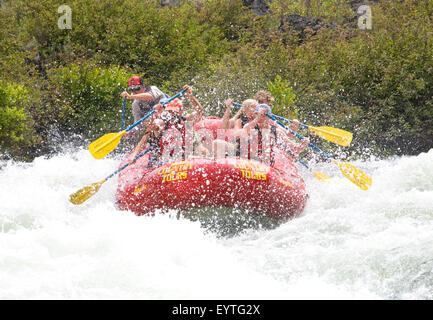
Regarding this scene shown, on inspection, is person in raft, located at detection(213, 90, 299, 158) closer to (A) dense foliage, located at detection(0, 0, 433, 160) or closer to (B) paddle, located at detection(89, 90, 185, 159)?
(B) paddle, located at detection(89, 90, 185, 159)

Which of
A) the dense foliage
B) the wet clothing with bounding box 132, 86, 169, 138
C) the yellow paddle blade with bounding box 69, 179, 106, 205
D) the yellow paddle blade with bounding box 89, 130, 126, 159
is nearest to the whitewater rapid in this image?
the yellow paddle blade with bounding box 69, 179, 106, 205

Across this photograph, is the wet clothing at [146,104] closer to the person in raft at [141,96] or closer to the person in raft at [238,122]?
the person in raft at [141,96]

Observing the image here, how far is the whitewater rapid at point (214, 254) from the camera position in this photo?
13.7ft

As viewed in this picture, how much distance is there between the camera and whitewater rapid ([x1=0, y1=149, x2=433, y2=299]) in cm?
418

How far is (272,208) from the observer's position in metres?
6.01

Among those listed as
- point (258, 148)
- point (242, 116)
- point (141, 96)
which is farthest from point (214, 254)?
point (141, 96)

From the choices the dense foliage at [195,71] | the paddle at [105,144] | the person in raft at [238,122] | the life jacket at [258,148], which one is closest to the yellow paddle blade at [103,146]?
the paddle at [105,144]

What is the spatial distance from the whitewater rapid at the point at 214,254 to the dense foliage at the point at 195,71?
4380 millimetres

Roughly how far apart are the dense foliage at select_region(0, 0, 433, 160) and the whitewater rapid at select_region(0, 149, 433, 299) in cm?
438

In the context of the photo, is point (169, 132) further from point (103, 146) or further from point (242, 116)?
point (242, 116)

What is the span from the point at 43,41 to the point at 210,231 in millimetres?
9910

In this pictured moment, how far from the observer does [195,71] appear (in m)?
14.2

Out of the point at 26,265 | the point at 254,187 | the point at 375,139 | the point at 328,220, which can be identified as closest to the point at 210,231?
the point at 254,187
